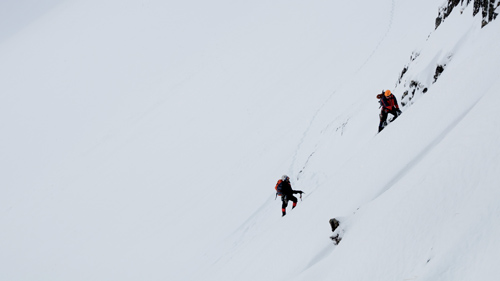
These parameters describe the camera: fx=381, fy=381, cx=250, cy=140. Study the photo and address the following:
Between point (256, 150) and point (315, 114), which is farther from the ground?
point (256, 150)

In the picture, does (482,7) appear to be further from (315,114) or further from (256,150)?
(256,150)

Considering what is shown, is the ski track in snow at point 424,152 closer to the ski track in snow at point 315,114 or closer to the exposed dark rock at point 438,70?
the exposed dark rock at point 438,70

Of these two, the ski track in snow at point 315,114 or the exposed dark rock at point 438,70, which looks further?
the ski track in snow at point 315,114

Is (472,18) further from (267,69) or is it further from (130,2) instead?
(130,2)

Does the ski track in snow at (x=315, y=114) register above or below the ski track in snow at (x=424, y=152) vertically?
above

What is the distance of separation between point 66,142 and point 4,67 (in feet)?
168

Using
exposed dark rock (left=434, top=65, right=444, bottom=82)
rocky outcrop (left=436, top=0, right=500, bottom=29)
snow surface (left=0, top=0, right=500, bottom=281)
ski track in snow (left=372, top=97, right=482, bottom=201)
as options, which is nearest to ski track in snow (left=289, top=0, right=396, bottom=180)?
snow surface (left=0, top=0, right=500, bottom=281)

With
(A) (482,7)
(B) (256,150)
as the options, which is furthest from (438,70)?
(B) (256,150)

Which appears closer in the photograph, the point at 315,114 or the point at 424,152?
the point at 424,152

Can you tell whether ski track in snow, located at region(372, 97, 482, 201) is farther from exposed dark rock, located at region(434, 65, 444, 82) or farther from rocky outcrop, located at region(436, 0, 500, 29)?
exposed dark rock, located at region(434, 65, 444, 82)

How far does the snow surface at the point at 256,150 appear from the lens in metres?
4.19

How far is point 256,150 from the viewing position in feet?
68.1

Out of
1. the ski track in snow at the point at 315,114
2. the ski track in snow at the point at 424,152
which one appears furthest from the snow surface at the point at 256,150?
the ski track in snow at the point at 315,114

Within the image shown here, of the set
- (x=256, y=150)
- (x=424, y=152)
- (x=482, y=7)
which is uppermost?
(x=256, y=150)
